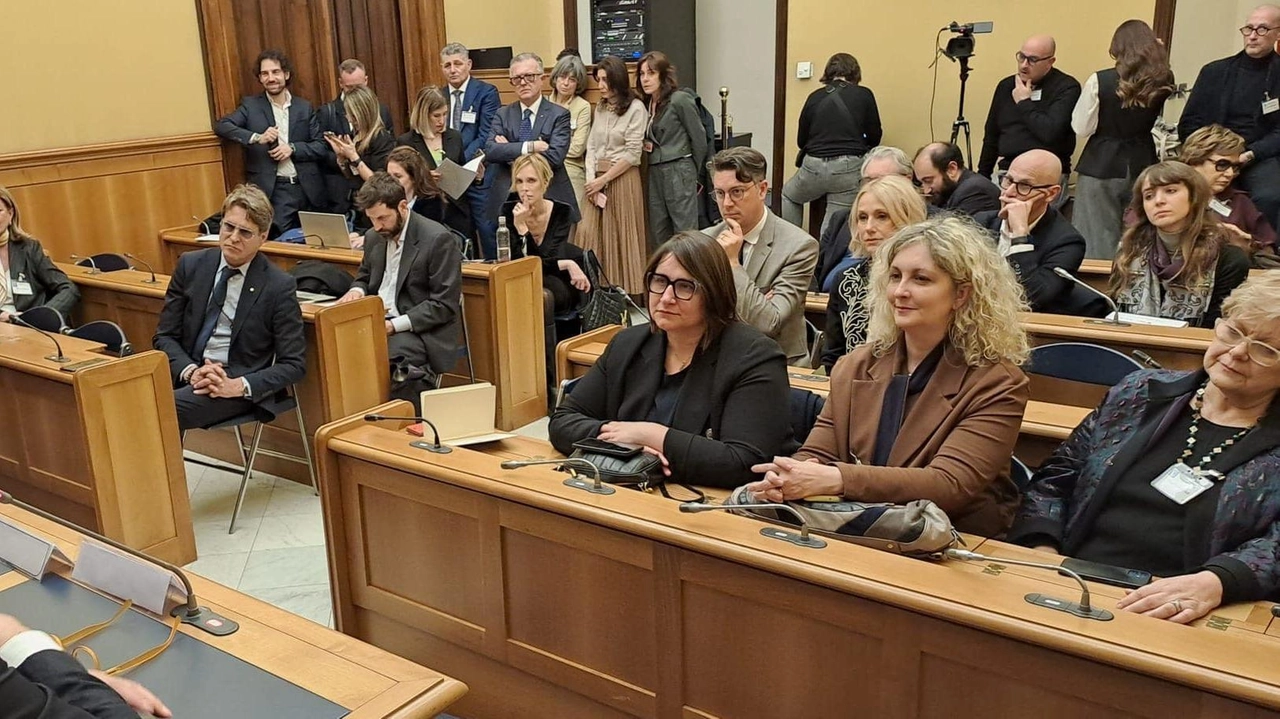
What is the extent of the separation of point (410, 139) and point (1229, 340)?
4.69 m

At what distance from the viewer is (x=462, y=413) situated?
250 cm

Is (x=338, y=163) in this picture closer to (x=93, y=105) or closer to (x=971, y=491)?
(x=93, y=105)

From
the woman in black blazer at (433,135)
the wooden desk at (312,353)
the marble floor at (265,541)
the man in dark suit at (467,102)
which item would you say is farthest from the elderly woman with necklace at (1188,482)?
the man in dark suit at (467,102)

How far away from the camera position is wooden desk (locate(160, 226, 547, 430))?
446 centimetres

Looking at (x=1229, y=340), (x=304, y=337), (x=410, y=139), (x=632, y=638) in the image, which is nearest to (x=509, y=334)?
(x=304, y=337)

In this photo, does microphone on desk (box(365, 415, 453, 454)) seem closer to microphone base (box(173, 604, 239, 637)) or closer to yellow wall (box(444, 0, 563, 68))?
microphone base (box(173, 604, 239, 637))

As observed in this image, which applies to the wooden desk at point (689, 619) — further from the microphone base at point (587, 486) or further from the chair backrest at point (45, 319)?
the chair backrest at point (45, 319)

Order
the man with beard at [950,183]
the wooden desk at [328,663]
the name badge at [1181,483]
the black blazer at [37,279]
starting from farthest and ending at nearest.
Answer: the black blazer at [37,279] < the man with beard at [950,183] < the name badge at [1181,483] < the wooden desk at [328,663]

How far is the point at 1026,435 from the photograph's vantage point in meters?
2.47

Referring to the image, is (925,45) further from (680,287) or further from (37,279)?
(37,279)

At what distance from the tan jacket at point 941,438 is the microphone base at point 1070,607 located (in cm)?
42

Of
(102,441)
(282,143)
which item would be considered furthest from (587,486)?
(282,143)

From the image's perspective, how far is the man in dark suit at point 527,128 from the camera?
5938mm

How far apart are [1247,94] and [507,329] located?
3.74m
